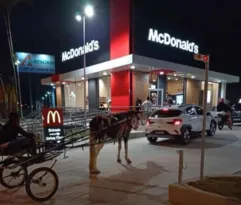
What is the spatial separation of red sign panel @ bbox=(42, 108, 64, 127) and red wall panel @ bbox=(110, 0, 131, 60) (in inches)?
382

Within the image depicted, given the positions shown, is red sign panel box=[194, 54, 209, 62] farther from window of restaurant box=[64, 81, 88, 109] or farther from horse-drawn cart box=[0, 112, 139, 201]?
window of restaurant box=[64, 81, 88, 109]

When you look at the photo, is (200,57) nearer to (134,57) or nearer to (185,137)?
(185,137)

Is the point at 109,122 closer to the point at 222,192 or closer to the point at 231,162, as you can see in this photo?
the point at 222,192

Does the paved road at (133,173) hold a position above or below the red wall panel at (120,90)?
below

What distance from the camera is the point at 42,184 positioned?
478 cm

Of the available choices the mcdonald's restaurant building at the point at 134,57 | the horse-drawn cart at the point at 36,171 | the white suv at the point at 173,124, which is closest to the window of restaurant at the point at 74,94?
the mcdonald's restaurant building at the point at 134,57

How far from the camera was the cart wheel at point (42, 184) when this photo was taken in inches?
181

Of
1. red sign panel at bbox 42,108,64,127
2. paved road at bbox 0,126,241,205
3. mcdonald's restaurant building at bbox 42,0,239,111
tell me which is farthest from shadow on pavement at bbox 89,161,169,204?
mcdonald's restaurant building at bbox 42,0,239,111

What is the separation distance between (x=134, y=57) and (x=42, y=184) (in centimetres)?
1213

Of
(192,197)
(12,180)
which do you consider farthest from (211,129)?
(12,180)

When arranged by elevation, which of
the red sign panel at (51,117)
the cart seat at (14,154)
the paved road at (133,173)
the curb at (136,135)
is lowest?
the curb at (136,135)

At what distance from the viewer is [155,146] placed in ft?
33.5

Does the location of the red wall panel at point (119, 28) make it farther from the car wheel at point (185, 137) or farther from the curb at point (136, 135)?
the car wheel at point (185, 137)

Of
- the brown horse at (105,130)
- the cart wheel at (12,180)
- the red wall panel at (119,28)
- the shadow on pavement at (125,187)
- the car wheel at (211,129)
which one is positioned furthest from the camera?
the red wall panel at (119,28)
